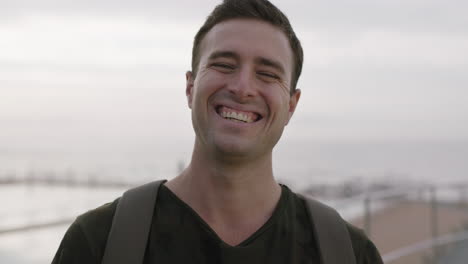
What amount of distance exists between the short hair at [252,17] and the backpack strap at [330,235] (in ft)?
1.36

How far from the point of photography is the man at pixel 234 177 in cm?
165

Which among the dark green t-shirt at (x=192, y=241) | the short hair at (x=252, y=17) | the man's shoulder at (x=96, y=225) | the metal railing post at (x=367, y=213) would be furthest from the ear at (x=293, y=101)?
the metal railing post at (x=367, y=213)

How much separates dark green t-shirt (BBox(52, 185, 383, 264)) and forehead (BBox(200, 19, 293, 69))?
48 centimetres

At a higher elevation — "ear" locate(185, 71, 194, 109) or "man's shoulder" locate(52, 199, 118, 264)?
"ear" locate(185, 71, 194, 109)

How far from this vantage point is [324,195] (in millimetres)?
22172

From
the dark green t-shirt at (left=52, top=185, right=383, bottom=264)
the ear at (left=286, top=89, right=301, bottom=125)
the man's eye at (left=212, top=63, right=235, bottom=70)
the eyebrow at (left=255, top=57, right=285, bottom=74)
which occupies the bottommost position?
the dark green t-shirt at (left=52, top=185, right=383, bottom=264)

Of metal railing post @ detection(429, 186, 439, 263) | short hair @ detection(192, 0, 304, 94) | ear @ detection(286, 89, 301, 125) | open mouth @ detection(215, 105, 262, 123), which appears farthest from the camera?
metal railing post @ detection(429, 186, 439, 263)

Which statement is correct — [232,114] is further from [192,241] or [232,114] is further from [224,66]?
[192,241]

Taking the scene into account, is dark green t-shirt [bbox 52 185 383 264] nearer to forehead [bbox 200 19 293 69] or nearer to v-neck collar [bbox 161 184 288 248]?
v-neck collar [bbox 161 184 288 248]

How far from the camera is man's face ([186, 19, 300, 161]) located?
5.55 ft

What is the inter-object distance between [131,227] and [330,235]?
24.2 inches

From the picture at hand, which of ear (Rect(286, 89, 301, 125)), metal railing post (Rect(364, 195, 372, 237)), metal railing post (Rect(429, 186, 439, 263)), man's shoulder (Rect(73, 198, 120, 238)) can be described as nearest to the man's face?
ear (Rect(286, 89, 301, 125))

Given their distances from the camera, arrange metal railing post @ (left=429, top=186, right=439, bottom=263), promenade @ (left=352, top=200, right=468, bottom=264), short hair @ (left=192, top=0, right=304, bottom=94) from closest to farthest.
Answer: short hair @ (left=192, top=0, right=304, bottom=94) < metal railing post @ (left=429, top=186, right=439, bottom=263) < promenade @ (left=352, top=200, right=468, bottom=264)

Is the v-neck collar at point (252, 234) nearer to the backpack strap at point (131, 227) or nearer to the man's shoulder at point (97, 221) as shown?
the backpack strap at point (131, 227)
